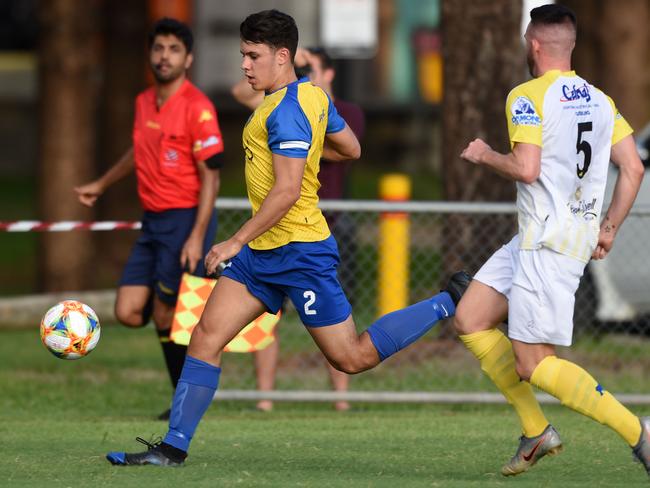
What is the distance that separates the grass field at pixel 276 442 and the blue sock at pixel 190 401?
0.15m

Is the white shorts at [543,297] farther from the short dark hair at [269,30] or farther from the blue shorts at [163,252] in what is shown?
the blue shorts at [163,252]

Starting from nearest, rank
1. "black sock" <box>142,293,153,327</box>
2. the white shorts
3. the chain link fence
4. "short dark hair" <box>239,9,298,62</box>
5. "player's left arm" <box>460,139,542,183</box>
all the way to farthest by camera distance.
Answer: "player's left arm" <box>460,139,542,183</box>, the white shorts, "short dark hair" <box>239,9,298,62</box>, "black sock" <box>142,293,153,327</box>, the chain link fence

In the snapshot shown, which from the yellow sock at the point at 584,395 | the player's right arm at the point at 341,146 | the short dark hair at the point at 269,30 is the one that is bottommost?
the yellow sock at the point at 584,395

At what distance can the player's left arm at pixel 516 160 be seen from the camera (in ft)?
21.0

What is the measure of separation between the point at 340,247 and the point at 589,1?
7.80 meters

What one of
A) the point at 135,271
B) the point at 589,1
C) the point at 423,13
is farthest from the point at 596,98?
the point at 423,13

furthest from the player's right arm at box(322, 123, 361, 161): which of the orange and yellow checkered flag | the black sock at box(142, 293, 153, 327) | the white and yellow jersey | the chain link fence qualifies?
the chain link fence

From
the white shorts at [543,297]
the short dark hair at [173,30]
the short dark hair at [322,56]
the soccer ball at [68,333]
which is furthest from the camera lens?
the short dark hair at [322,56]

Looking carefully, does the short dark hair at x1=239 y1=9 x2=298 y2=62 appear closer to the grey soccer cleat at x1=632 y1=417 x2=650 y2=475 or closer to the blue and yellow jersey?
the blue and yellow jersey

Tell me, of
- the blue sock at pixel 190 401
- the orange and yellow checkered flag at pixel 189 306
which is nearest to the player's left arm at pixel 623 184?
the blue sock at pixel 190 401

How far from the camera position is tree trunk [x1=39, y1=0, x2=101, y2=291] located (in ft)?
49.2

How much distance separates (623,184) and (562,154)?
417mm

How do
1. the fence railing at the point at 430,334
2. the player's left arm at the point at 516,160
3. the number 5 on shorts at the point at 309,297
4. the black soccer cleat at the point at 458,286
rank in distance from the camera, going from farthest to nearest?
1. the fence railing at the point at 430,334
2. the black soccer cleat at the point at 458,286
3. the number 5 on shorts at the point at 309,297
4. the player's left arm at the point at 516,160

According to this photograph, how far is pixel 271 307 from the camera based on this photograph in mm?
6848
